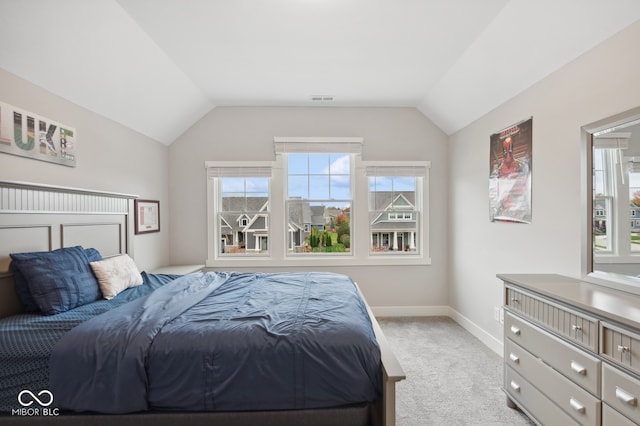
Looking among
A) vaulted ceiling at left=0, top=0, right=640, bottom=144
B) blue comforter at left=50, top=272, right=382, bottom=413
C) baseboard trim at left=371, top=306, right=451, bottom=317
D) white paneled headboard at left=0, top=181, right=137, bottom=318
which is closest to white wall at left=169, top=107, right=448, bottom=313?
baseboard trim at left=371, top=306, right=451, bottom=317

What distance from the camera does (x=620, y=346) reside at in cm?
138

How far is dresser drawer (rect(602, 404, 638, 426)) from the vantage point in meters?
1.35

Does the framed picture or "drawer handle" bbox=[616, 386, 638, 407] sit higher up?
the framed picture

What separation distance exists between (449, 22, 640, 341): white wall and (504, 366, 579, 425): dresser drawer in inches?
32.9

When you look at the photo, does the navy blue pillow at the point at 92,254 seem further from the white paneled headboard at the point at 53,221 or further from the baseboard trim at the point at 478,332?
the baseboard trim at the point at 478,332

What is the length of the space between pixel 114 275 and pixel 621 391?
3.11 m

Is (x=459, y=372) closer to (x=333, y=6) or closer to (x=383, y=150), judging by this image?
(x=383, y=150)

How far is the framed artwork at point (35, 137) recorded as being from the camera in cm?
201

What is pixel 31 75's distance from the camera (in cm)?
217

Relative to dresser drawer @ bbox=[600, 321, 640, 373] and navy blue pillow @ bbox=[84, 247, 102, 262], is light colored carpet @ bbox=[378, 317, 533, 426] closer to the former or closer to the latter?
dresser drawer @ bbox=[600, 321, 640, 373]

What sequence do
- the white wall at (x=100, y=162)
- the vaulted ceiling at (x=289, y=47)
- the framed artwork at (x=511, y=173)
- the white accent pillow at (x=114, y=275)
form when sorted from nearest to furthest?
the vaulted ceiling at (x=289, y=47)
the white wall at (x=100, y=162)
the white accent pillow at (x=114, y=275)
the framed artwork at (x=511, y=173)

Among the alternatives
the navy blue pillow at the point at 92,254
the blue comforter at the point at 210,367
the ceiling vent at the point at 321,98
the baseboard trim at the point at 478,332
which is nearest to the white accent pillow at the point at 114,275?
the navy blue pillow at the point at 92,254

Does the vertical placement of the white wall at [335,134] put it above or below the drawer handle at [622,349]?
above

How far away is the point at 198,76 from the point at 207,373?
290 centimetres
